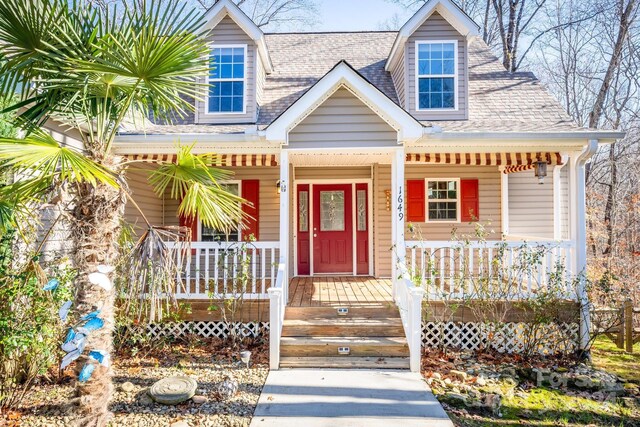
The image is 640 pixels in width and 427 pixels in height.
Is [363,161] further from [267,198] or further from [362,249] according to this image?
[267,198]

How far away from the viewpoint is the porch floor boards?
6.33 metres

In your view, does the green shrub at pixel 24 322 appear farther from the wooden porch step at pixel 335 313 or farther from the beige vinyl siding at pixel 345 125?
the beige vinyl siding at pixel 345 125

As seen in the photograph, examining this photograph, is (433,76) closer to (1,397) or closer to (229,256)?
(229,256)

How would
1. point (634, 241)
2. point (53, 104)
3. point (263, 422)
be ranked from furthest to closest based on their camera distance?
point (634, 241) < point (263, 422) < point (53, 104)

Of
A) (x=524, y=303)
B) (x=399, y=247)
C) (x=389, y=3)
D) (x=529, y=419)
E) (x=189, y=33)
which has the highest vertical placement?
(x=389, y=3)

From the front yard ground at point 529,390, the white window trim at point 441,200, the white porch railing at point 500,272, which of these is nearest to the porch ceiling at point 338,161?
the white window trim at point 441,200

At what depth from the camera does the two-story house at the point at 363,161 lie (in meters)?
5.95

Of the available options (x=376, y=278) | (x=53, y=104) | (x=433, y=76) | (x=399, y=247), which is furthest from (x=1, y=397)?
(x=433, y=76)

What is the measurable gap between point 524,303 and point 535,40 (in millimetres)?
13700

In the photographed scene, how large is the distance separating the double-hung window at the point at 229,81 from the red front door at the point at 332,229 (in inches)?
107

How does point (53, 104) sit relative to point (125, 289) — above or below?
above

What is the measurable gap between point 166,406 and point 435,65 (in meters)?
7.94

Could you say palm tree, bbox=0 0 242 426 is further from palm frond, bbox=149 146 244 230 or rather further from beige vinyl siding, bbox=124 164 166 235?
beige vinyl siding, bbox=124 164 166 235

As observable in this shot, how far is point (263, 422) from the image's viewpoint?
153 inches
